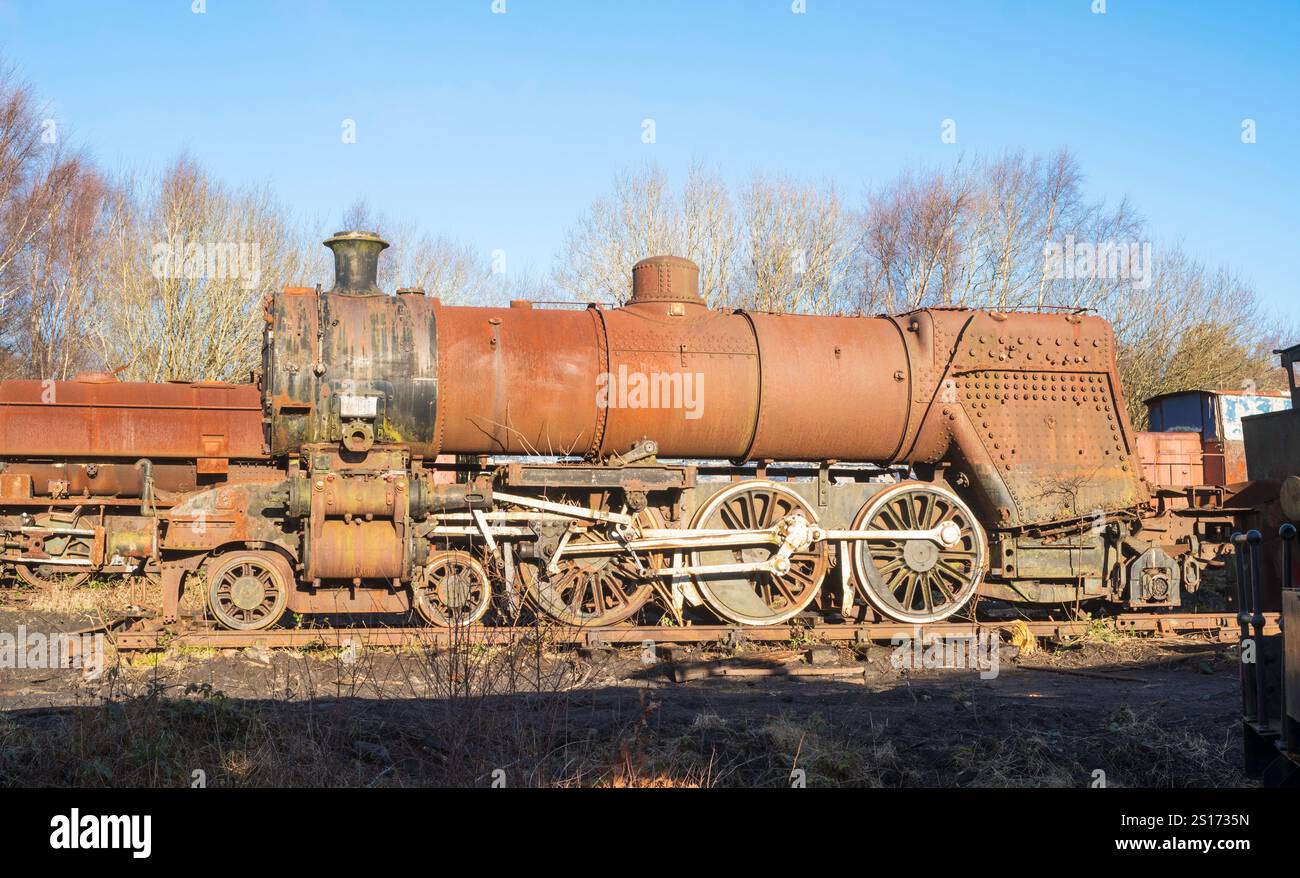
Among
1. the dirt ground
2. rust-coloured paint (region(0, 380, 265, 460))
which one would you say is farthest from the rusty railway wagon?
the dirt ground

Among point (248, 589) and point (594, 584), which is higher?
point (248, 589)

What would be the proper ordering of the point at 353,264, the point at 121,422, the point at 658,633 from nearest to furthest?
the point at 658,633 < the point at 353,264 < the point at 121,422

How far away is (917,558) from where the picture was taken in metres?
12.0

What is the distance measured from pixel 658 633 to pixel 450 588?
2.15 meters

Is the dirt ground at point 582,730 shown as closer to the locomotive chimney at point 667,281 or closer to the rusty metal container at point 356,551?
the rusty metal container at point 356,551

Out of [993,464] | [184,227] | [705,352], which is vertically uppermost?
[184,227]

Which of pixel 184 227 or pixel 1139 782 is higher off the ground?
pixel 184 227

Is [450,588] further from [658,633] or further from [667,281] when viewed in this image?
[667,281]

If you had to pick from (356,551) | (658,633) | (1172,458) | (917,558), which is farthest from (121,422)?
(1172,458)
